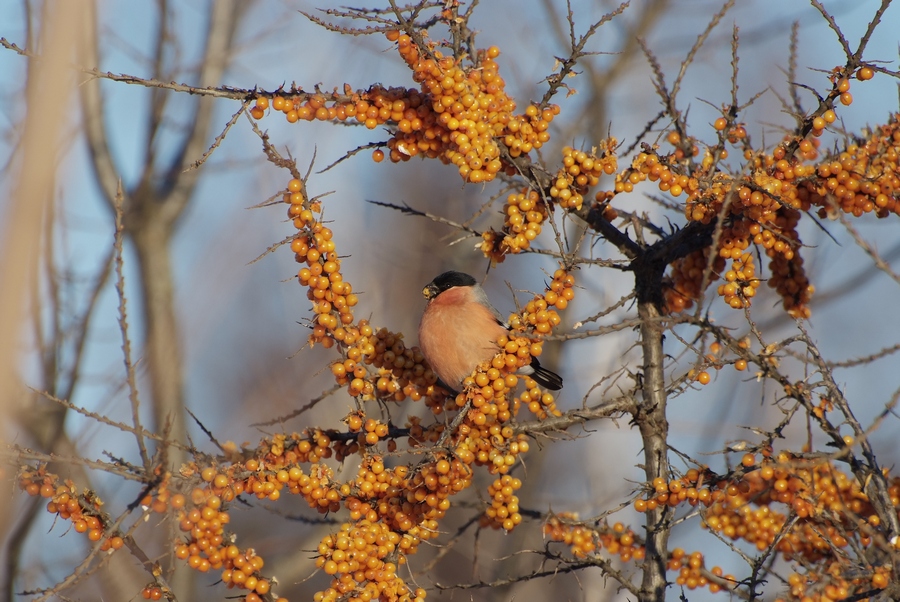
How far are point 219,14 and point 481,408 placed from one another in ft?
16.0

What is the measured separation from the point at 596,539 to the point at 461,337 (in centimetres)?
95

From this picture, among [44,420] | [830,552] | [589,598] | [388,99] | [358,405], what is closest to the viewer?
[388,99]

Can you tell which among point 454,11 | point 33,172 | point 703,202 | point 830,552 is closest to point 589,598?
point 830,552

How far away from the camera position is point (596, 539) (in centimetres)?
281

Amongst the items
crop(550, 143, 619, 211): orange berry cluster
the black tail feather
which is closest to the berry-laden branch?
crop(550, 143, 619, 211): orange berry cluster

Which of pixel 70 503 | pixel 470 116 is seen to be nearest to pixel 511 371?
pixel 470 116

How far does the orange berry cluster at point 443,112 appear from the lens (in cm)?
224

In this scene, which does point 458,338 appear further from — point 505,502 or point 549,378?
point 505,502

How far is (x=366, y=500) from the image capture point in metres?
2.37

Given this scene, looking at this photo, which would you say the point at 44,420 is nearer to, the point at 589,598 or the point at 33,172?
the point at 33,172

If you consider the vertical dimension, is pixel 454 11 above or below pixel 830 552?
above

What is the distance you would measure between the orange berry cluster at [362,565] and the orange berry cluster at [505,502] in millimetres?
378

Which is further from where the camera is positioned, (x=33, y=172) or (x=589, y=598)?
(x=589, y=598)

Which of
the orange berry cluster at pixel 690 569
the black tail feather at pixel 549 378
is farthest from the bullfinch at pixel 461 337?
the orange berry cluster at pixel 690 569
